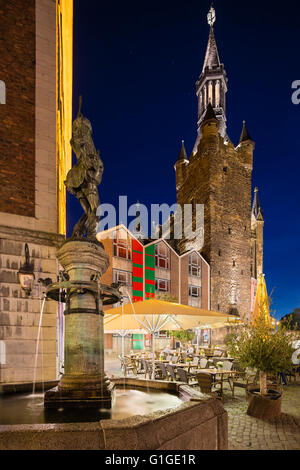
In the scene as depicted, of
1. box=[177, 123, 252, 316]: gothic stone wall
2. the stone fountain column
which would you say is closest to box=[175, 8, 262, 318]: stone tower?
box=[177, 123, 252, 316]: gothic stone wall

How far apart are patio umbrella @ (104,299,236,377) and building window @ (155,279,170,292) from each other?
56.9 ft

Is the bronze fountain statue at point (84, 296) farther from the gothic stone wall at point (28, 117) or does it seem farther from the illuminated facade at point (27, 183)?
the gothic stone wall at point (28, 117)

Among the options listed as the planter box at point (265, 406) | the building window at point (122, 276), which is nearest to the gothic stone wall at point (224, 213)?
the building window at point (122, 276)

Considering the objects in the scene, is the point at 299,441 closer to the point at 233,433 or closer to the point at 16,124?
the point at 233,433

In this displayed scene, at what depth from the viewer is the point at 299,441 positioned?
6.25 meters

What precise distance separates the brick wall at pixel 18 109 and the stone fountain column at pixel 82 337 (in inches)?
183

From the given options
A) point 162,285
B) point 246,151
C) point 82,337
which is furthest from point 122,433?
point 246,151

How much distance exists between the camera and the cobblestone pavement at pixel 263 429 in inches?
238

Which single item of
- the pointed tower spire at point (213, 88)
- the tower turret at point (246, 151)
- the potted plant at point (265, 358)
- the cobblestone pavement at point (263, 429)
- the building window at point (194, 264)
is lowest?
the cobblestone pavement at point (263, 429)

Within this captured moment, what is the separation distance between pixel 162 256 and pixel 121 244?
5211 millimetres


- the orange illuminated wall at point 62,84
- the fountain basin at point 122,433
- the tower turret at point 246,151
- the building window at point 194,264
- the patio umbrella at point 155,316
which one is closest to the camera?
the fountain basin at point 122,433

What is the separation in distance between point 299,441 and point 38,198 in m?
8.05
